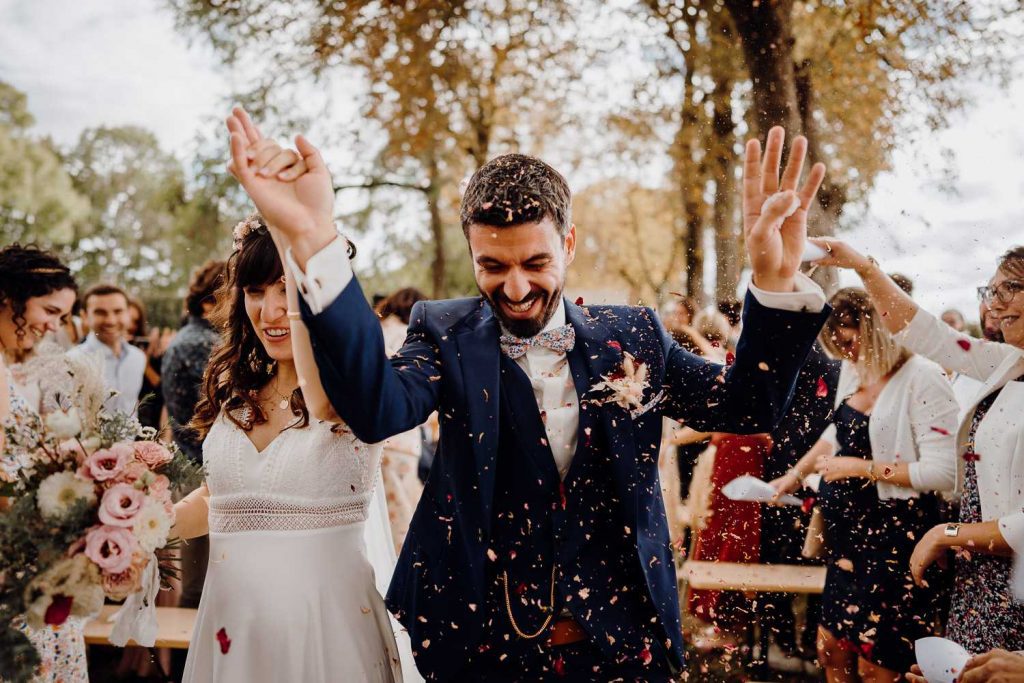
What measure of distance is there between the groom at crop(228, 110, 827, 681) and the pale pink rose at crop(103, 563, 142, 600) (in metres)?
0.58

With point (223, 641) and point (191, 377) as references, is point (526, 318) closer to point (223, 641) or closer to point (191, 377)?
point (223, 641)

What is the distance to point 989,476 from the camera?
2635 millimetres

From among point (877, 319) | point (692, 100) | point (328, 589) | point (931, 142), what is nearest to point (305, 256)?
point (328, 589)

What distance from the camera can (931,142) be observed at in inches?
173

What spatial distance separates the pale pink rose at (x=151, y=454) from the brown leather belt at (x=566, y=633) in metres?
1.01

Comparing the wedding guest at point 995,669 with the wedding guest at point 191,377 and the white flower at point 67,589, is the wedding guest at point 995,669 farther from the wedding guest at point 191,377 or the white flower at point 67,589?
the wedding guest at point 191,377

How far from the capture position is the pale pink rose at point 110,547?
1.65 metres

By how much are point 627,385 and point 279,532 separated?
43.0 inches

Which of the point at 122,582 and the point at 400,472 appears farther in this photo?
the point at 400,472

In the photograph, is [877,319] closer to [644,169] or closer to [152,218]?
[644,169]

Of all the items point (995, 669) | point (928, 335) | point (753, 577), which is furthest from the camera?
point (753, 577)

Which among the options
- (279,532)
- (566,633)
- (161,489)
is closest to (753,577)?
(566,633)

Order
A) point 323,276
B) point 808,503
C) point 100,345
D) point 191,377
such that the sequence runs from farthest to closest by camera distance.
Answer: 1. point 100,345
2. point 191,377
3. point 808,503
4. point 323,276

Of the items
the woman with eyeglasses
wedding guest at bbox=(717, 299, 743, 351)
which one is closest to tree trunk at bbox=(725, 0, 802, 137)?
wedding guest at bbox=(717, 299, 743, 351)
